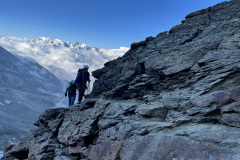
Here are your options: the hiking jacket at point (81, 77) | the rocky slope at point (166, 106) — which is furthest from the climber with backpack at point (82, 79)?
the rocky slope at point (166, 106)

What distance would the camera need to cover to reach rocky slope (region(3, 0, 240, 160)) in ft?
28.2

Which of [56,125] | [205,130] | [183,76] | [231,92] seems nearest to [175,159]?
Answer: [205,130]

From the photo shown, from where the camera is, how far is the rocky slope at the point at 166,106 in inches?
339

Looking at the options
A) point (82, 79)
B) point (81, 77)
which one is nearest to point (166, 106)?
point (82, 79)

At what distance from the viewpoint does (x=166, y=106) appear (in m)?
11.5

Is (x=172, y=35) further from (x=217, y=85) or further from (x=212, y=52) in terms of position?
(x=217, y=85)

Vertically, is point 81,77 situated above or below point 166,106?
above

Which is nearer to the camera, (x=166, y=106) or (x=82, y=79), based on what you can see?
(x=166, y=106)

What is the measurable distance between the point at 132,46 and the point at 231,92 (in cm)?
1335

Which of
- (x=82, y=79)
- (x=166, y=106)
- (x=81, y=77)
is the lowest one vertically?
(x=166, y=106)

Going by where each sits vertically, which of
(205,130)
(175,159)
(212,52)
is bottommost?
(175,159)

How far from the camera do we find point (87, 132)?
13688 millimetres

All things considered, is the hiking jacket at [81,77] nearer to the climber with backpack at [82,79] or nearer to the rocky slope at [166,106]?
the climber with backpack at [82,79]

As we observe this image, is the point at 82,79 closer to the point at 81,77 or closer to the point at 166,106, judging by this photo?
the point at 81,77
